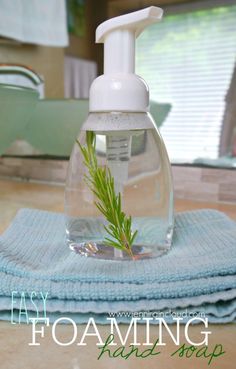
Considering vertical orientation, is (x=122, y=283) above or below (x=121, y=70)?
below

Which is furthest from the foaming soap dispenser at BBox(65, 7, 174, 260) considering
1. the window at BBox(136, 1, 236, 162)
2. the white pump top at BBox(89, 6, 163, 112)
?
the window at BBox(136, 1, 236, 162)

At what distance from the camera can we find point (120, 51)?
281 mm

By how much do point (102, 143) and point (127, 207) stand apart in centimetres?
7

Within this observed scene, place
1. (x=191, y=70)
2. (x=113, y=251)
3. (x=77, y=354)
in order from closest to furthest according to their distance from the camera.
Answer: (x=77, y=354) < (x=113, y=251) < (x=191, y=70)

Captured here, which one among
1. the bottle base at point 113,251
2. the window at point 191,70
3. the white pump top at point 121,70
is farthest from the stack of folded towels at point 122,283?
the window at point 191,70

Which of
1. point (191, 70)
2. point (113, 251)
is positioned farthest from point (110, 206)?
point (191, 70)

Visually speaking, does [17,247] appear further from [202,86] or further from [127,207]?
[202,86]

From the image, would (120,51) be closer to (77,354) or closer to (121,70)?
(121,70)

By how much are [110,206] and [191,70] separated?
664 millimetres

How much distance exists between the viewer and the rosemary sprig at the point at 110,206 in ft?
0.91

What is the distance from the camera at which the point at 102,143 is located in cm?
34

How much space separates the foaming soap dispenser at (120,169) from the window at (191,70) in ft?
1.02

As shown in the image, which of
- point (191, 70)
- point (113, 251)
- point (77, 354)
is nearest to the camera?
point (77, 354)

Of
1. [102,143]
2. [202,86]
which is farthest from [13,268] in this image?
[202,86]
